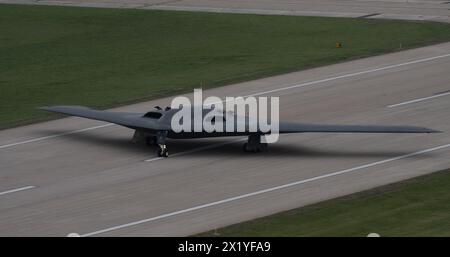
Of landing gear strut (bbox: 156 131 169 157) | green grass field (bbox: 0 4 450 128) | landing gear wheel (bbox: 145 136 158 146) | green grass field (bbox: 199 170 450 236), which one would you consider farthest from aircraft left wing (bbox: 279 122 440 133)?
green grass field (bbox: 0 4 450 128)

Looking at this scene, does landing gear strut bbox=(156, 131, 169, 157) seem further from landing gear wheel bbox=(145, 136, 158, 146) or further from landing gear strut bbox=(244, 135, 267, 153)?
landing gear strut bbox=(244, 135, 267, 153)

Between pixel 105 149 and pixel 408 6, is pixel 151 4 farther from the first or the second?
pixel 105 149

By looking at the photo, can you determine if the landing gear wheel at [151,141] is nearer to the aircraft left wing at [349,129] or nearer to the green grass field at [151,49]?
the aircraft left wing at [349,129]

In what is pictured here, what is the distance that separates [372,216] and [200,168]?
7175 mm

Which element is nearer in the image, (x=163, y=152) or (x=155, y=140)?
(x=163, y=152)

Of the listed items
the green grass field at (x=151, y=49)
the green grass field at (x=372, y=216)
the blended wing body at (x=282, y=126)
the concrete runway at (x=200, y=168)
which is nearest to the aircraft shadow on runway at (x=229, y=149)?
the concrete runway at (x=200, y=168)

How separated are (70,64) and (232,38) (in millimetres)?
9384

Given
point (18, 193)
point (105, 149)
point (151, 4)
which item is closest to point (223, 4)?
point (151, 4)

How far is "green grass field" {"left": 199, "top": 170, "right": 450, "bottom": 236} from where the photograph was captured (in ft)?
92.1

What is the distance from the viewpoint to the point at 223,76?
167ft

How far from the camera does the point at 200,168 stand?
1380 inches

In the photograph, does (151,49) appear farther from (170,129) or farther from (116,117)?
(170,129)

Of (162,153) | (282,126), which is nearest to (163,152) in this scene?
(162,153)

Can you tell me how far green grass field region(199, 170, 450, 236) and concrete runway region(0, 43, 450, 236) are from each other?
0.72m
